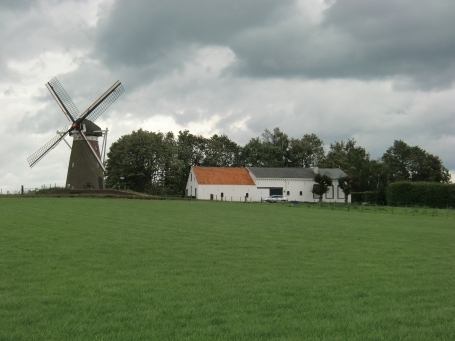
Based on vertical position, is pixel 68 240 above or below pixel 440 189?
below

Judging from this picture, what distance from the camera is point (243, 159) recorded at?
96.9m

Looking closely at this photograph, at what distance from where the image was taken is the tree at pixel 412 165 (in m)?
92.1

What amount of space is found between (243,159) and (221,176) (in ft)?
66.2

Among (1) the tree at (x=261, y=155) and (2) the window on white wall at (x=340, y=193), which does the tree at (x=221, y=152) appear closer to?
(1) the tree at (x=261, y=155)

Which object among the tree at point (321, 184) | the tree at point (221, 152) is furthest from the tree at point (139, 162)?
the tree at point (321, 184)

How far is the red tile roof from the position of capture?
7550 centimetres

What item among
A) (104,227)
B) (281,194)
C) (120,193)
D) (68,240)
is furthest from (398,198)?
(68,240)

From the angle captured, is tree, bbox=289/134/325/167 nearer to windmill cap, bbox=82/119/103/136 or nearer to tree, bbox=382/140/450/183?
tree, bbox=382/140/450/183

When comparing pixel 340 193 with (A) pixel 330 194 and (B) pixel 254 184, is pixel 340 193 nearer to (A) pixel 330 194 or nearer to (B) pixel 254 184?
(A) pixel 330 194

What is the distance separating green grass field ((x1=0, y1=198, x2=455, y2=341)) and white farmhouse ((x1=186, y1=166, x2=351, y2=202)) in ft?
183

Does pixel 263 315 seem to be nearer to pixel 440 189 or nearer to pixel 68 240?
pixel 68 240

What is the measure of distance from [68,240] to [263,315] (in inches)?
457

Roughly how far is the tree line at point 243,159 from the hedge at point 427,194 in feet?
36.1

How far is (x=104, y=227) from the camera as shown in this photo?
23562 mm
